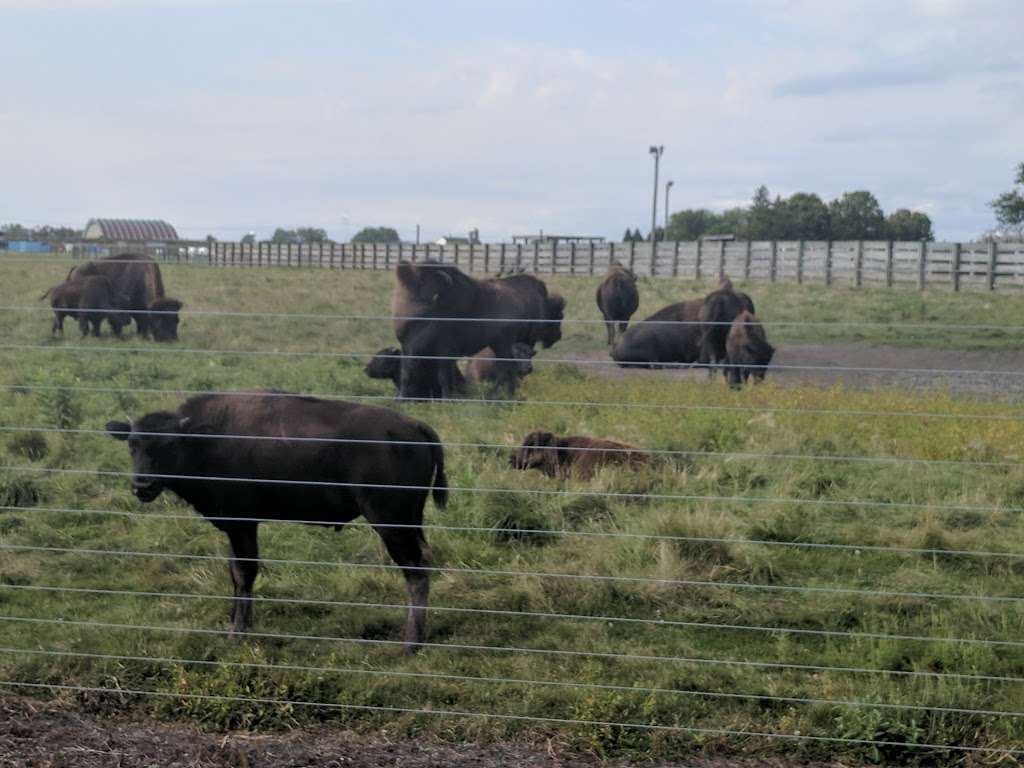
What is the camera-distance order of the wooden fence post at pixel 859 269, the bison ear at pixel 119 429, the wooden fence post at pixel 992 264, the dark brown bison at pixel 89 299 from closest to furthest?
the bison ear at pixel 119 429, the dark brown bison at pixel 89 299, the wooden fence post at pixel 992 264, the wooden fence post at pixel 859 269

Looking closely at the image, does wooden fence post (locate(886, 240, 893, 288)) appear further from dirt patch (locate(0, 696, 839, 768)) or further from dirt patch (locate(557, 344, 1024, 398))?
dirt patch (locate(0, 696, 839, 768))

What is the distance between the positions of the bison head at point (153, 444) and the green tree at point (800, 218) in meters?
41.4

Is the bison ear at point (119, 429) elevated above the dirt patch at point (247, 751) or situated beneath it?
elevated above

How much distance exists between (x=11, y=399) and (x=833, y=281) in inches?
971

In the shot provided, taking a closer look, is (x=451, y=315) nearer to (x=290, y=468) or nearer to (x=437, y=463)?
(x=437, y=463)

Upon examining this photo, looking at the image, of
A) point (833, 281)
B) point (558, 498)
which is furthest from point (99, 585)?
point (833, 281)

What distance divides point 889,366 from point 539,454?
33.6 feet

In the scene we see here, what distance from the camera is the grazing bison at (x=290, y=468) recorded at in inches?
210

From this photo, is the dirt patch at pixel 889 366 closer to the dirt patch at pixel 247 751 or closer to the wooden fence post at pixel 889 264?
the dirt patch at pixel 247 751

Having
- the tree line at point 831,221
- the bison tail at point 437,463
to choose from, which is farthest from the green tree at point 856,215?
the bison tail at point 437,463

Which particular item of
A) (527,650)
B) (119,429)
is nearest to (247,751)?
(527,650)

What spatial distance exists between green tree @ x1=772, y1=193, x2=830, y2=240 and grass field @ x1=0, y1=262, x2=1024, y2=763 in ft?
123

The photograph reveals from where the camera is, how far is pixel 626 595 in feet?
19.4

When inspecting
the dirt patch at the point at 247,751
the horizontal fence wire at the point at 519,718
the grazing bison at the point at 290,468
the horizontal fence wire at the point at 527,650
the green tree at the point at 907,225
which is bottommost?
the dirt patch at the point at 247,751
